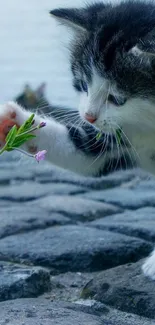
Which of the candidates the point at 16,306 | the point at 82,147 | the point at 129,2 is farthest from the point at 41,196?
the point at 16,306

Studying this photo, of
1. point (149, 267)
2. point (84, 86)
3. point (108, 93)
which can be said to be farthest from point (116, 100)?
point (149, 267)

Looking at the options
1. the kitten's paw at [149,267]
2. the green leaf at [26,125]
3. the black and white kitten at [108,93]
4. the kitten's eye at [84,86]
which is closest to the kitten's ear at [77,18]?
the black and white kitten at [108,93]

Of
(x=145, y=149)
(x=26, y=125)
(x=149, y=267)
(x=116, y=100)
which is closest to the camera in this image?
(x=26, y=125)

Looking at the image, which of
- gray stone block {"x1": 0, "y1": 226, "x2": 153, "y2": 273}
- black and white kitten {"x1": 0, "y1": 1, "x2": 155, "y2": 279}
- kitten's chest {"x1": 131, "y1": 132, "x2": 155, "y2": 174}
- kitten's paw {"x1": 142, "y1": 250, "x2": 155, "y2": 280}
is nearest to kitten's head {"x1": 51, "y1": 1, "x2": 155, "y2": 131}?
black and white kitten {"x1": 0, "y1": 1, "x2": 155, "y2": 279}

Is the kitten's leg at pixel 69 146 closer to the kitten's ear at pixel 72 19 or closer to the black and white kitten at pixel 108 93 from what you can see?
the black and white kitten at pixel 108 93

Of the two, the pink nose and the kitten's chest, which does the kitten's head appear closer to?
the pink nose

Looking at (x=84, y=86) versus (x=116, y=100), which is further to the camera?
(x=84, y=86)

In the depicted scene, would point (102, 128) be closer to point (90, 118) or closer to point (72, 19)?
point (90, 118)
